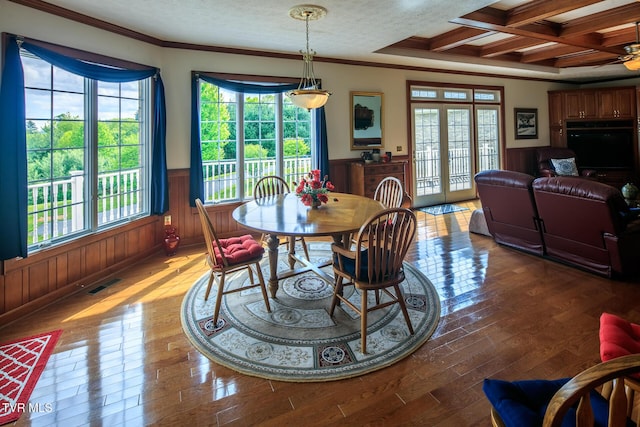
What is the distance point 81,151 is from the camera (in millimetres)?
3701

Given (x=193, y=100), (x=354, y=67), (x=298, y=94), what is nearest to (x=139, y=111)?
(x=193, y=100)

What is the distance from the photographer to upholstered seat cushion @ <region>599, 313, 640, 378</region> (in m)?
1.46

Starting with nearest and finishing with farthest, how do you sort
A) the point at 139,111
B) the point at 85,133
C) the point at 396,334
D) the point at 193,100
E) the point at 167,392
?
1. the point at 167,392
2. the point at 396,334
3. the point at 85,133
4. the point at 139,111
5. the point at 193,100

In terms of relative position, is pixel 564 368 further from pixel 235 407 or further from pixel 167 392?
pixel 167 392

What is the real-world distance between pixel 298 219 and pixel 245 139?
280 cm

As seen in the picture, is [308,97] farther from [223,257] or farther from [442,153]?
[442,153]

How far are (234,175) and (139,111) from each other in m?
1.47

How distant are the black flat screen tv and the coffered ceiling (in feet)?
7.23

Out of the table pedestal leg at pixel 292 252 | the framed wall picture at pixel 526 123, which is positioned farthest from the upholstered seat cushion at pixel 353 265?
the framed wall picture at pixel 526 123

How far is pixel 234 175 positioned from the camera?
17.3ft

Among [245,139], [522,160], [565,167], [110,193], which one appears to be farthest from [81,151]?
[565,167]

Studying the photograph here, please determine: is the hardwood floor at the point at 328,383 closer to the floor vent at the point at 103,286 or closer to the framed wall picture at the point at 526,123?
the floor vent at the point at 103,286

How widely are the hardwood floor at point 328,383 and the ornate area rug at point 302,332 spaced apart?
0.08 meters

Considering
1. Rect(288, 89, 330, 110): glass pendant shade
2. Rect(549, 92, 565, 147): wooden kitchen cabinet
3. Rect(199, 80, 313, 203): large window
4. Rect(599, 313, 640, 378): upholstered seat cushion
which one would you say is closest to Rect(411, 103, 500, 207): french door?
Rect(549, 92, 565, 147): wooden kitchen cabinet
